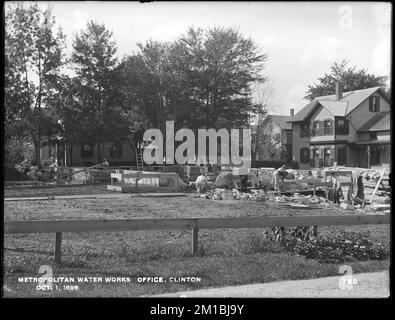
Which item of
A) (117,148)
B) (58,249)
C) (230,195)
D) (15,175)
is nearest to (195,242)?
(58,249)

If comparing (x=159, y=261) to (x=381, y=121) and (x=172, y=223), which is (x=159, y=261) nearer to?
(x=172, y=223)

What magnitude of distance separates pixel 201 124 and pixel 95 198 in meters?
11.5

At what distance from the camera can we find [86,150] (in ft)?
59.4

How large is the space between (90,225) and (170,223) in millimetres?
1167

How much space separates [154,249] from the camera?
25.5 ft

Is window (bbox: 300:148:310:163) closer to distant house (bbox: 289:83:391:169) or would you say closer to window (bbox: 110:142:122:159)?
distant house (bbox: 289:83:391:169)

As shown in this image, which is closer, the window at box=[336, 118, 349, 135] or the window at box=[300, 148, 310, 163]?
the window at box=[336, 118, 349, 135]

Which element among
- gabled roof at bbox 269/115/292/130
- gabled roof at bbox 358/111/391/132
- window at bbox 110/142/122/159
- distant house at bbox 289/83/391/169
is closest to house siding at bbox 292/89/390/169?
distant house at bbox 289/83/391/169

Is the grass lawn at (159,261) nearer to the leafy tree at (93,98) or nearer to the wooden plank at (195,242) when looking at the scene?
the wooden plank at (195,242)

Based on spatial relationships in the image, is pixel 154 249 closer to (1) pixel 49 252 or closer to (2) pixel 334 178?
(1) pixel 49 252

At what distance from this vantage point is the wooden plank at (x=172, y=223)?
264 inches

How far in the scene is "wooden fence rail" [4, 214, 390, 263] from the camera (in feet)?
22.0

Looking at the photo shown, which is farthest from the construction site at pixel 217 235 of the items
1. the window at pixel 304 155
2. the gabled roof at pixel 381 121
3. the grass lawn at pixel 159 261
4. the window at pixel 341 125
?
the window at pixel 341 125
